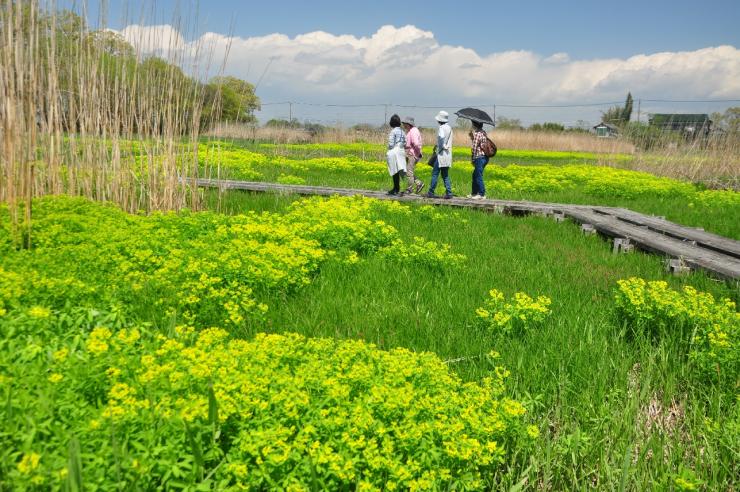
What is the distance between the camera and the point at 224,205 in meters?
8.37

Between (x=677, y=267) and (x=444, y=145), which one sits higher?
(x=444, y=145)

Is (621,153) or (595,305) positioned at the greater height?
(621,153)

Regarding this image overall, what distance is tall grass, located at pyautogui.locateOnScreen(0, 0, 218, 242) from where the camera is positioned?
5496mm

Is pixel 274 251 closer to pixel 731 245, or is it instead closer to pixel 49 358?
pixel 49 358

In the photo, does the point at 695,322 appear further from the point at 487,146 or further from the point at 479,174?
the point at 479,174

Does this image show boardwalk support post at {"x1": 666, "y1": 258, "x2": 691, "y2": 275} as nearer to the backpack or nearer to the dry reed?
the backpack

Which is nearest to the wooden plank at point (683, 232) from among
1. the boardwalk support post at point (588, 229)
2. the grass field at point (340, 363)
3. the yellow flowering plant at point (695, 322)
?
the boardwalk support post at point (588, 229)

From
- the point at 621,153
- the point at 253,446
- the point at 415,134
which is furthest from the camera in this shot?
the point at 621,153

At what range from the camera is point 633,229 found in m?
7.87

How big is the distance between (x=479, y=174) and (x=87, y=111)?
284 inches

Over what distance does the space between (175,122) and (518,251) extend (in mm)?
4904

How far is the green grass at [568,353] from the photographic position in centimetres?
275

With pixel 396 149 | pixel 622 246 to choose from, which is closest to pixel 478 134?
pixel 396 149

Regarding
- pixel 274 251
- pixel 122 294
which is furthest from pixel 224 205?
pixel 122 294
